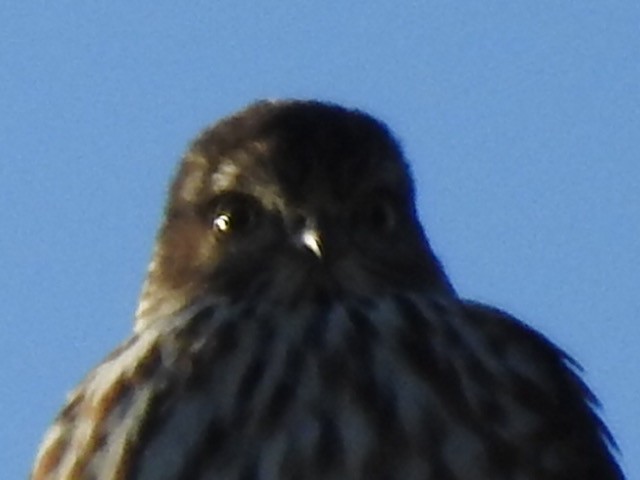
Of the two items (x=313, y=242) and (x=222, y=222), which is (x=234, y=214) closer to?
(x=222, y=222)

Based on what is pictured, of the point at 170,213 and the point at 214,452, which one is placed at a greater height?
the point at 170,213

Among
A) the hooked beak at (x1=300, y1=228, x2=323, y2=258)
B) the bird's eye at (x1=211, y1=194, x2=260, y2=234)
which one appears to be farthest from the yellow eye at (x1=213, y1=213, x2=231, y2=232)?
the hooked beak at (x1=300, y1=228, x2=323, y2=258)

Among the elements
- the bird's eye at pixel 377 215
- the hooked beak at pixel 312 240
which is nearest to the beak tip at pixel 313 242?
the hooked beak at pixel 312 240

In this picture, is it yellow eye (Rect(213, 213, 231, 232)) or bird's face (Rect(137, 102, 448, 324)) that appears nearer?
bird's face (Rect(137, 102, 448, 324))

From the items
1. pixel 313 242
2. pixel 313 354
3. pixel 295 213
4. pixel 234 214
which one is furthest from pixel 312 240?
pixel 234 214

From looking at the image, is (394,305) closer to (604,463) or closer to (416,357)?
(416,357)

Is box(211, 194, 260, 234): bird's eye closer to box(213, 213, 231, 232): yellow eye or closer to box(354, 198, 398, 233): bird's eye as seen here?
box(213, 213, 231, 232): yellow eye

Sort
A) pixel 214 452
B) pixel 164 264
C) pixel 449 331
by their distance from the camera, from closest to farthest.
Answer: pixel 214 452
pixel 449 331
pixel 164 264

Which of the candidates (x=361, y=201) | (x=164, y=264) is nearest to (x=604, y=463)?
(x=361, y=201)

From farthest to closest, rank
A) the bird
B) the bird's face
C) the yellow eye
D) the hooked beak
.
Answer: the yellow eye → the bird's face → the hooked beak → the bird
